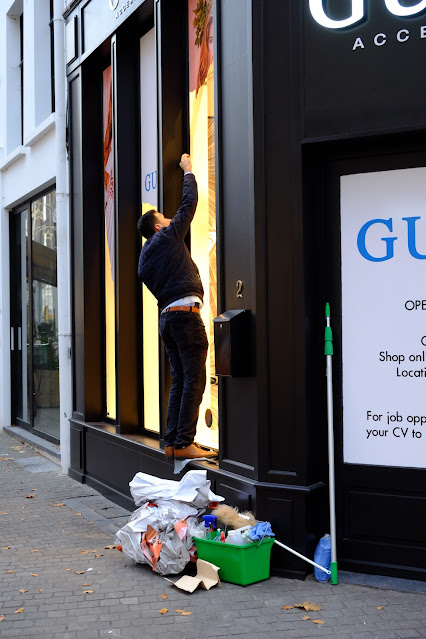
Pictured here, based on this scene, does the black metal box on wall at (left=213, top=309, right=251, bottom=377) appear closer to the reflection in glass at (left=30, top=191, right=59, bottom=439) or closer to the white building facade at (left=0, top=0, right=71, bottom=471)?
the white building facade at (left=0, top=0, right=71, bottom=471)

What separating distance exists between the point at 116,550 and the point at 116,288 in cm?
A: 294

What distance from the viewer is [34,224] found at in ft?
39.1

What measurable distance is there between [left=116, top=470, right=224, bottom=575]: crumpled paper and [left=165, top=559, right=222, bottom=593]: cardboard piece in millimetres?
170

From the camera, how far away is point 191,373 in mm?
6465

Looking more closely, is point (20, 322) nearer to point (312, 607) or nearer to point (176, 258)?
point (176, 258)

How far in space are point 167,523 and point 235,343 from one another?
131 cm

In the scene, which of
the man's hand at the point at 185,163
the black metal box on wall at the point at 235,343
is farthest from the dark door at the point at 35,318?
the black metal box on wall at the point at 235,343

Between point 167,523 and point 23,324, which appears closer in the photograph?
point 167,523

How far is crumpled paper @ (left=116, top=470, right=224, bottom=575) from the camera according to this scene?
17.5ft

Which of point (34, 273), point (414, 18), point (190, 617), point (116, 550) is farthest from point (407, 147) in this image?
point (34, 273)

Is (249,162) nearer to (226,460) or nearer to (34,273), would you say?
(226,460)

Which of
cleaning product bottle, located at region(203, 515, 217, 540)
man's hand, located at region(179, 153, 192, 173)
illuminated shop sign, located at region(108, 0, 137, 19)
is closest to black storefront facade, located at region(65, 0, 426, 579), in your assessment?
cleaning product bottle, located at region(203, 515, 217, 540)

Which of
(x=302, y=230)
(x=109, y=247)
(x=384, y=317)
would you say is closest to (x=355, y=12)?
(x=302, y=230)

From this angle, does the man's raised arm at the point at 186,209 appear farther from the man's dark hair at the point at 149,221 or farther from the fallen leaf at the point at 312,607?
the fallen leaf at the point at 312,607
